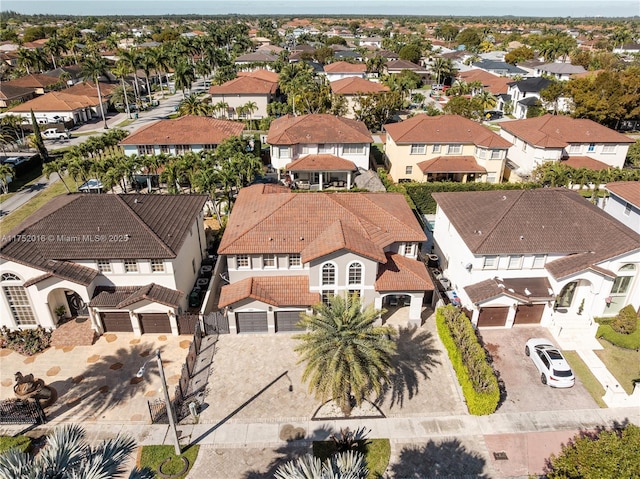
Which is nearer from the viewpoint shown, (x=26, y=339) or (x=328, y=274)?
(x=328, y=274)

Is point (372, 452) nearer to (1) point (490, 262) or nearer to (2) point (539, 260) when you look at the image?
(1) point (490, 262)

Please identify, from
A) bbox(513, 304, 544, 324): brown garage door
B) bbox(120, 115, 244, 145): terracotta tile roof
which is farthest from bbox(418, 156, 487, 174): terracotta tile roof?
bbox(120, 115, 244, 145): terracotta tile roof

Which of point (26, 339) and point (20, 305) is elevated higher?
point (20, 305)

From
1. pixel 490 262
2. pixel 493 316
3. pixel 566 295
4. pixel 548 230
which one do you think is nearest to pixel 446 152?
pixel 548 230

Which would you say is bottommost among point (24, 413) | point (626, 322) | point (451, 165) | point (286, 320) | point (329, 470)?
point (24, 413)

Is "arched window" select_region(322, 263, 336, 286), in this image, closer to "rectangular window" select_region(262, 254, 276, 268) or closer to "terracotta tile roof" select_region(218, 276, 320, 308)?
"terracotta tile roof" select_region(218, 276, 320, 308)

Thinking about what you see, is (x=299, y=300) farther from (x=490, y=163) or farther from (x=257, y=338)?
(x=490, y=163)

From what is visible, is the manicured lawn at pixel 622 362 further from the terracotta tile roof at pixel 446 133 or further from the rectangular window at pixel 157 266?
the rectangular window at pixel 157 266
